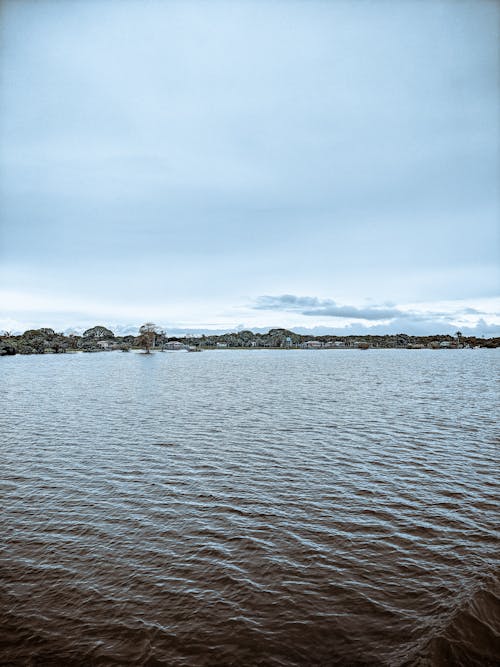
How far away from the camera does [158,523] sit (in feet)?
43.3

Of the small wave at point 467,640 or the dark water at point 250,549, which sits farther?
the dark water at point 250,549

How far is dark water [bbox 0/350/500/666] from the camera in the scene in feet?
26.1

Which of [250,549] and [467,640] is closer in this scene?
[467,640]

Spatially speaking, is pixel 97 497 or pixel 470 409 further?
pixel 470 409

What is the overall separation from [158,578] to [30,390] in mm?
48893

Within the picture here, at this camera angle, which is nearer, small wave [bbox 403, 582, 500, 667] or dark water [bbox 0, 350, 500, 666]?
small wave [bbox 403, 582, 500, 667]

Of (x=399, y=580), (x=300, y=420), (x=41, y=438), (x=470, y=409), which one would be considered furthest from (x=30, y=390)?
(x=399, y=580)

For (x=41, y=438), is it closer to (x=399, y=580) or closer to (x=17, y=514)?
(x=17, y=514)

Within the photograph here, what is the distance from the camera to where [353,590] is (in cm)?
948

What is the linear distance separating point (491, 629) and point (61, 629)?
336 inches

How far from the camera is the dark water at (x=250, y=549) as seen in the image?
795 centimetres

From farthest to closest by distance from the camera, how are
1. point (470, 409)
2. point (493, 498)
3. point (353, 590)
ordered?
point (470, 409) → point (493, 498) → point (353, 590)

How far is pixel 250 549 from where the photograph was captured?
11.5 m

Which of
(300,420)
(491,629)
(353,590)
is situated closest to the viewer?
(491,629)
